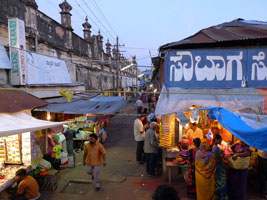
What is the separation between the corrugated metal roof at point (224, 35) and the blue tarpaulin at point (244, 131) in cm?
307

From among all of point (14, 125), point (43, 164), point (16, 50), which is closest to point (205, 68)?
point (14, 125)

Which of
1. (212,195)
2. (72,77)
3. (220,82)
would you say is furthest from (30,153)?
(72,77)

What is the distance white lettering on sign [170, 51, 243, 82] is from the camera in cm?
733

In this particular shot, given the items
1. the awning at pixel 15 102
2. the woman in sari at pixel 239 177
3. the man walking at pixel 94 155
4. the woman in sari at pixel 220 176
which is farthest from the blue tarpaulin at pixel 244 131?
the awning at pixel 15 102

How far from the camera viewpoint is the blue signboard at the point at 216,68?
730 cm

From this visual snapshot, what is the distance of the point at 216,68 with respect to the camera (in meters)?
7.40

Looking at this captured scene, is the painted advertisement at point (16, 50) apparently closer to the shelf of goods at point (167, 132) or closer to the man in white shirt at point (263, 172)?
the shelf of goods at point (167, 132)

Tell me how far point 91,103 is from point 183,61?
412 centimetres

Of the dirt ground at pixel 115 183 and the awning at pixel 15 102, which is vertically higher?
the awning at pixel 15 102

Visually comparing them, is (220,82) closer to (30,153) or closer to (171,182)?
(171,182)

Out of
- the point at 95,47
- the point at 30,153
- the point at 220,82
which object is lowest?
the point at 30,153


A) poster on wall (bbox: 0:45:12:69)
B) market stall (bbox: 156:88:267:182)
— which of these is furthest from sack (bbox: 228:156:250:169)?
poster on wall (bbox: 0:45:12:69)

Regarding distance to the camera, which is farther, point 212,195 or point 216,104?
point 216,104

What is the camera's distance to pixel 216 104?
21.9 ft
